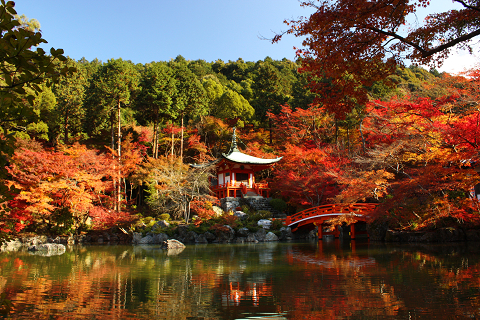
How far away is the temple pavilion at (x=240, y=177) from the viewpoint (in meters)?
21.9

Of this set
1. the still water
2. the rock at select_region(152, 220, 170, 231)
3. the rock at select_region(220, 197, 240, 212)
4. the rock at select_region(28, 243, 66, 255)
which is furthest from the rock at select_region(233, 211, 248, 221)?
the still water

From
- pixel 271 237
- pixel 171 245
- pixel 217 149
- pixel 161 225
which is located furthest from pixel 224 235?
pixel 217 149

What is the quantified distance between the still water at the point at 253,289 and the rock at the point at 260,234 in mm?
7642

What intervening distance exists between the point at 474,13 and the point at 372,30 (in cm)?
132

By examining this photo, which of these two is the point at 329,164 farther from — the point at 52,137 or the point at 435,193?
the point at 52,137

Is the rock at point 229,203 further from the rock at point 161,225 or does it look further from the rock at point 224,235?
the rock at point 161,225

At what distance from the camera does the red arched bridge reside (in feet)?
47.4

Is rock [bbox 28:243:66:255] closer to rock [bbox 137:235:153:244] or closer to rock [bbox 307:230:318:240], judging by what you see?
rock [bbox 137:235:153:244]

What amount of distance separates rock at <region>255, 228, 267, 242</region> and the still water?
764cm

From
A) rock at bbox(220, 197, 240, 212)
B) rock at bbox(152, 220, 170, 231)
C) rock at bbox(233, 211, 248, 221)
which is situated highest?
rock at bbox(220, 197, 240, 212)

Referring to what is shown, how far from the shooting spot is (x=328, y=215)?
606 inches

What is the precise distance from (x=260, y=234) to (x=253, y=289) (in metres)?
11.2

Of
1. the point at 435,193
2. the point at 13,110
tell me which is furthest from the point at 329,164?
the point at 13,110

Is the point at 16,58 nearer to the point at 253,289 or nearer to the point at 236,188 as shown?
the point at 253,289
